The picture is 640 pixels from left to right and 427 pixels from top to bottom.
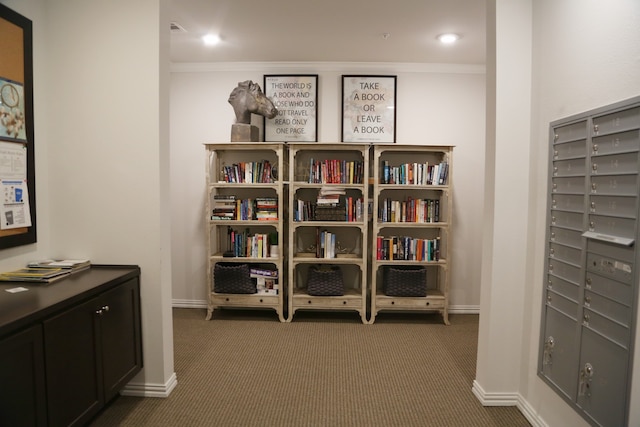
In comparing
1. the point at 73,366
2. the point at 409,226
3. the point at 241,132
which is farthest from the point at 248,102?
the point at 73,366

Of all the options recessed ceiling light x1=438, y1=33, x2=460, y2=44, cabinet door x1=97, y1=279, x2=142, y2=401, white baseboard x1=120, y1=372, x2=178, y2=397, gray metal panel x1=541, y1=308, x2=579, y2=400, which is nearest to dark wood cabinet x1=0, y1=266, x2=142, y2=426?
cabinet door x1=97, y1=279, x2=142, y2=401

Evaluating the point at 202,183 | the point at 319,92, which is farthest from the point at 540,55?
the point at 202,183

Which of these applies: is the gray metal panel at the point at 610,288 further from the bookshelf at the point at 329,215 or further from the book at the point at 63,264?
the book at the point at 63,264

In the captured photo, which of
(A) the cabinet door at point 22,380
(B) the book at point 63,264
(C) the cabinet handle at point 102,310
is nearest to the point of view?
(A) the cabinet door at point 22,380

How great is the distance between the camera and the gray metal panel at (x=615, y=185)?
147 cm

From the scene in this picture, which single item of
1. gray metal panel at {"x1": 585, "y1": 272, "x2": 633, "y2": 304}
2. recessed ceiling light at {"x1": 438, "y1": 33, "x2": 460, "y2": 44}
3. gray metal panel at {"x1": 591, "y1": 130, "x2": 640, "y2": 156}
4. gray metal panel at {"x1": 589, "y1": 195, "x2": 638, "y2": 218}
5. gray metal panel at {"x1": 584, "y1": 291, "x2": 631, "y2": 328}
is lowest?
gray metal panel at {"x1": 584, "y1": 291, "x2": 631, "y2": 328}

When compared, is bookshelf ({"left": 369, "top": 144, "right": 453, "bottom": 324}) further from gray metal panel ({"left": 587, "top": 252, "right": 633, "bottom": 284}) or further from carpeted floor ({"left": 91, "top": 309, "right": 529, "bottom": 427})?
gray metal panel ({"left": 587, "top": 252, "right": 633, "bottom": 284})

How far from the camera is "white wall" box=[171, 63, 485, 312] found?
165 inches

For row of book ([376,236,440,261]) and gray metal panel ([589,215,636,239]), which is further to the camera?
row of book ([376,236,440,261])

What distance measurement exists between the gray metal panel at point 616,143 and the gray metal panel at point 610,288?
553 mm

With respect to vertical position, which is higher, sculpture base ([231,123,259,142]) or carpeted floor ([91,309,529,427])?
sculpture base ([231,123,259,142])

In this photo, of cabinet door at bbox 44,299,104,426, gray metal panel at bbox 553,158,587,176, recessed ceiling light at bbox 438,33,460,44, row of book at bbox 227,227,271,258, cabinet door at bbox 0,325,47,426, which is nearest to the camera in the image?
cabinet door at bbox 0,325,47,426

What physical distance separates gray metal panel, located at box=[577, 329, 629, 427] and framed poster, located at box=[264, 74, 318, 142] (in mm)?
3166

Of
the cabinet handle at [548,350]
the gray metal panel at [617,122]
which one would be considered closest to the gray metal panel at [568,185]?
the gray metal panel at [617,122]
